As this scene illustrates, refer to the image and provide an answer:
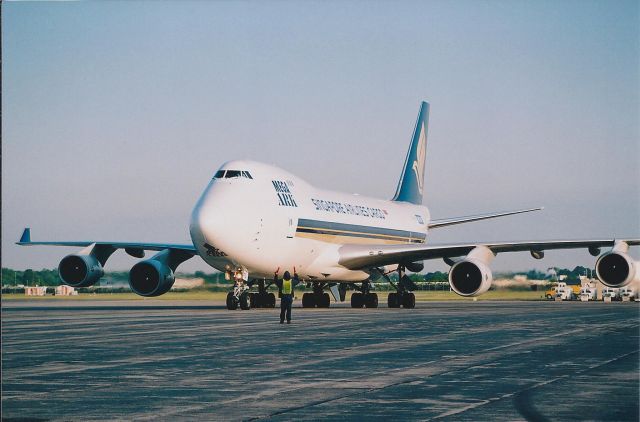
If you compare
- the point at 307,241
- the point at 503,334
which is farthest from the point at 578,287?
the point at 503,334

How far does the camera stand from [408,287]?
39.4 metres

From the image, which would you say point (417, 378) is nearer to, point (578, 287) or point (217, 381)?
point (217, 381)

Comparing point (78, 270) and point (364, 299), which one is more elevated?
point (78, 270)

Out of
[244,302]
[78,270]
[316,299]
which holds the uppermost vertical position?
[78,270]

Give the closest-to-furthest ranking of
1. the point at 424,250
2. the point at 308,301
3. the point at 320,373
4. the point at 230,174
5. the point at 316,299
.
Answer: the point at 320,373 < the point at 230,174 < the point at 424,250 < the point at 308,301 < the point at 316,299

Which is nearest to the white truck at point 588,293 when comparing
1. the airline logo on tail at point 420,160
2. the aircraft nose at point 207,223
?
the airline logo on tail at point 420,160

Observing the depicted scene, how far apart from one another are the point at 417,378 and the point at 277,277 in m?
22.8

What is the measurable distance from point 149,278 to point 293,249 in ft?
18.8

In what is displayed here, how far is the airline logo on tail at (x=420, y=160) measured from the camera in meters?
54.3

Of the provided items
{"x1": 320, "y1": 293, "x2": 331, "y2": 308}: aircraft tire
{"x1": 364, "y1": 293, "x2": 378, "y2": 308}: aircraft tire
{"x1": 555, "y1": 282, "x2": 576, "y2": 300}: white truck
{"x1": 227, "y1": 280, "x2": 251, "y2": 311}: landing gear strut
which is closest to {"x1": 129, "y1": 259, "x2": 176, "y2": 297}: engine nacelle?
{"x1": 227, "y1": 280, "x2": 251, "y2": 311}: landing gear strut

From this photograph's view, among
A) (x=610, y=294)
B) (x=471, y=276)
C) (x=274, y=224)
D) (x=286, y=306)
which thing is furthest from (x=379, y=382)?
(x=610, y=294)

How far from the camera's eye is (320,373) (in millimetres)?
12547

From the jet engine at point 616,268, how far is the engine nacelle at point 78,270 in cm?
1901

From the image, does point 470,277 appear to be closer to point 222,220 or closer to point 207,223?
point 222,220
